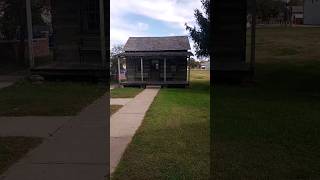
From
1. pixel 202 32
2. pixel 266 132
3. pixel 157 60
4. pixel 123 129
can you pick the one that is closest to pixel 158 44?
pixel 202 32

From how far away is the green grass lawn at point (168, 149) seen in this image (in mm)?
3891

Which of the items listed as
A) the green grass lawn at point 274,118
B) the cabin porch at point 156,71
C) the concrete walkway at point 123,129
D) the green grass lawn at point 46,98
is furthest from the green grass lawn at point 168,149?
the green grass lawn at point 46,98

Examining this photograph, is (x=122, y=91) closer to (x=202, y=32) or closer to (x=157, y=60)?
(x=157, y=60)

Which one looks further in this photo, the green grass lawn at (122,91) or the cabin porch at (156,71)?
the cabin porch at (156,71)

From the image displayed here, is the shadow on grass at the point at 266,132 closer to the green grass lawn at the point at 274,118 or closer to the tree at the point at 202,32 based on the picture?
the green grass lawn at the point at 274,118

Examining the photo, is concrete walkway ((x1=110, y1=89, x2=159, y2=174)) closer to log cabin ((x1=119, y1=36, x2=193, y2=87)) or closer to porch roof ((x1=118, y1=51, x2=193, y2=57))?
log cabin ((x1=119, y1=36, x2=193, y2=87))

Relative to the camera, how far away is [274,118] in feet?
22.8

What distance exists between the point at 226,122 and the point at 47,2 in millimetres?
8852

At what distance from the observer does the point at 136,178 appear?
384 centimetres

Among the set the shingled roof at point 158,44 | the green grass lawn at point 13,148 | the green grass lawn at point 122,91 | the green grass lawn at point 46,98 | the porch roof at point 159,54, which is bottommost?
the green grass lawn at point 46,98

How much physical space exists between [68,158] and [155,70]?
9.45 ft

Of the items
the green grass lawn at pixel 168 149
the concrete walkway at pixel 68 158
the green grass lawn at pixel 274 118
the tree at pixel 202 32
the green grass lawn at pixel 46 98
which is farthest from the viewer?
the green grass lawn at pixel 46 98

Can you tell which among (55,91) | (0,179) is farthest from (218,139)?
(55,91)

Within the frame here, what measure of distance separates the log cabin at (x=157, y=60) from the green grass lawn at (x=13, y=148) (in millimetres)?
2631
